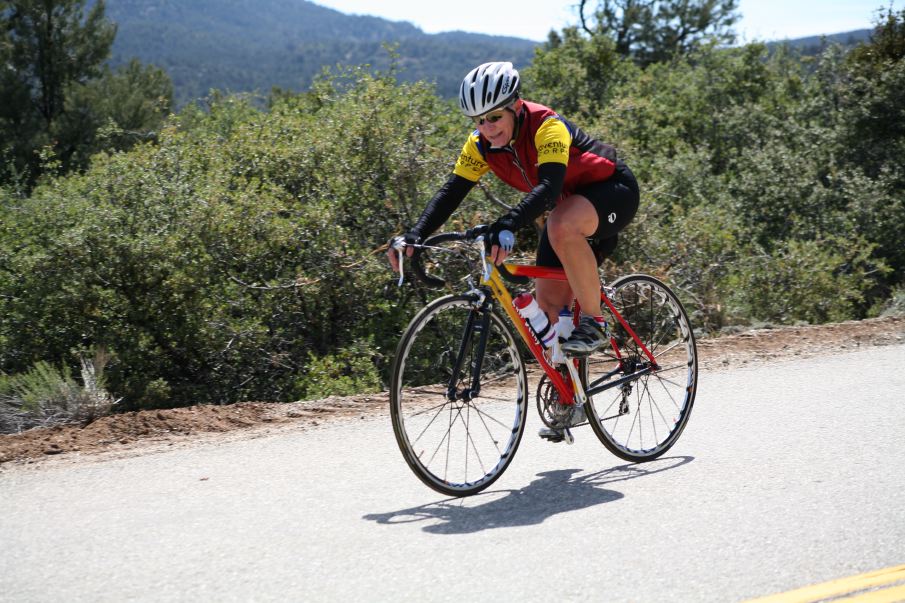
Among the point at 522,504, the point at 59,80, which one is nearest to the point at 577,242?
the point at 522,504

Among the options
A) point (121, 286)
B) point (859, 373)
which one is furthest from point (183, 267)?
point (859, 373)

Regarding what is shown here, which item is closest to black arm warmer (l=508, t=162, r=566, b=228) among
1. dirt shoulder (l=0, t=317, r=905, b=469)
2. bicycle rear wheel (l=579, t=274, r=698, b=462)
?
bicycle rear wheel (l=579, t=274, r=698, b=462)

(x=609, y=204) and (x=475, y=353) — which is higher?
(x=609, y=204)

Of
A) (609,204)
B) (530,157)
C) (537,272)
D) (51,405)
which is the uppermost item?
(530,157)

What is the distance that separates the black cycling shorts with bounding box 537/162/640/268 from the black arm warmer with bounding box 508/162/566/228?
15.5 inches

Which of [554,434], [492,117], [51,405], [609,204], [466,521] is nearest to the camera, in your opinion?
[466,521]

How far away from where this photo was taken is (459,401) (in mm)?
4910

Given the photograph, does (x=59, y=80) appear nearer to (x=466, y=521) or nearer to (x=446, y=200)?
(x=446, y=200)

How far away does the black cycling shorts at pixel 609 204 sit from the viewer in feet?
16.3

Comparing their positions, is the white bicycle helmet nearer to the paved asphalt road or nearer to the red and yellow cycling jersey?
the red and yellow cycling jersey

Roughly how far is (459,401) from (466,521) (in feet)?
2.42

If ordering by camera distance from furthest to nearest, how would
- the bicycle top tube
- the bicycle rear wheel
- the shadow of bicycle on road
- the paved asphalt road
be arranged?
the bicycle rear wheel
the bicycle top tube
the shadow of bicycle on road
the paved asphalt road

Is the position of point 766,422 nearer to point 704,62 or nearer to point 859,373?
point 859,373

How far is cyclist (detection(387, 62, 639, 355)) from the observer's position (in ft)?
15.1
